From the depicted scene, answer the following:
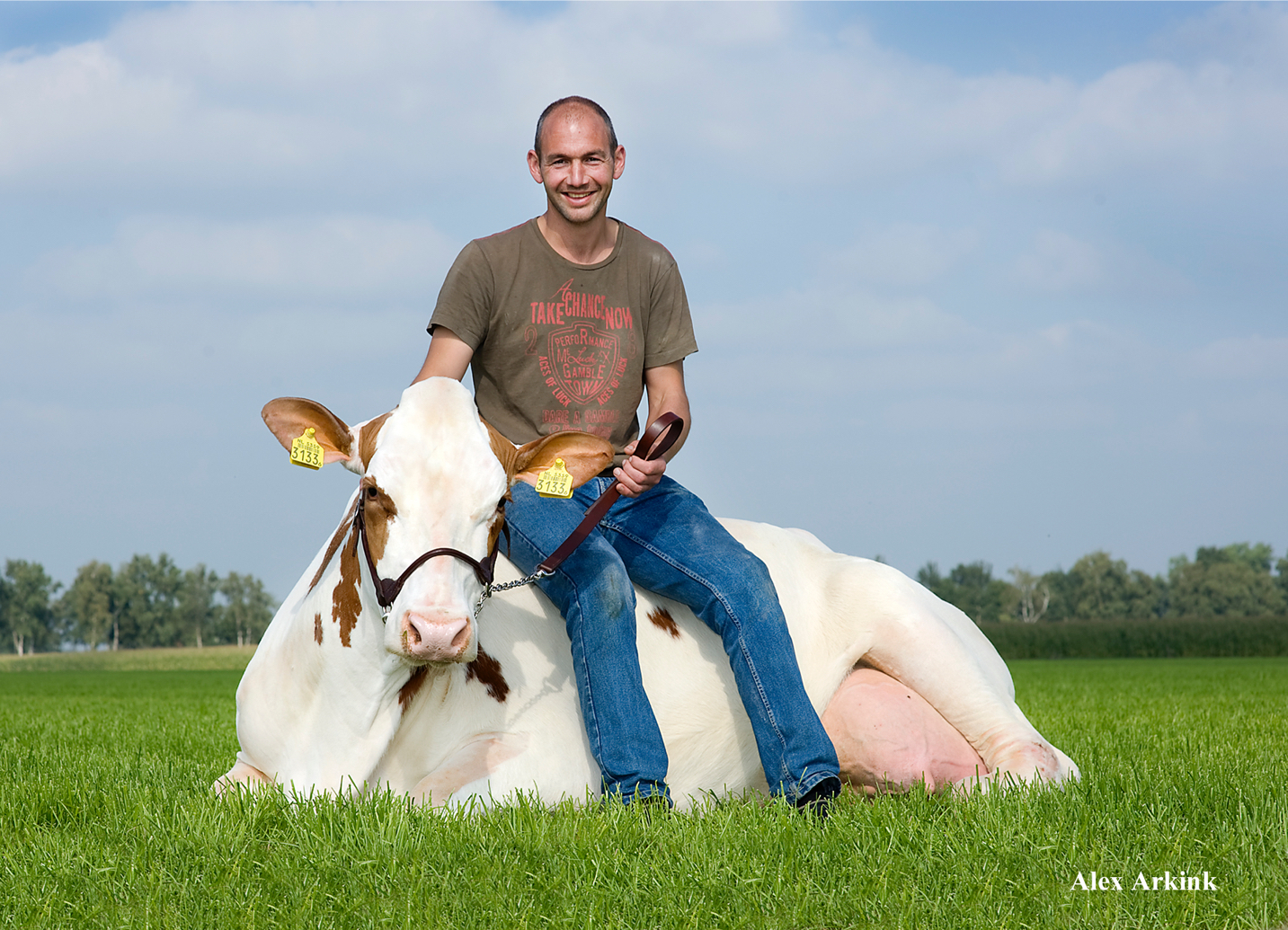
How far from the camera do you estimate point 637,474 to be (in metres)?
4.96

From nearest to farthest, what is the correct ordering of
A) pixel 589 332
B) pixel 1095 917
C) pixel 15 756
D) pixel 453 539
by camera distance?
pixel 1095 917, pixel 453 539, pixel 589 332, pixel 15 756

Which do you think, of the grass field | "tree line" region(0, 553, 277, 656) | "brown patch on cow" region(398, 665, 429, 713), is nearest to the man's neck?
"brown patch on cow" region(398, 665, 429, 713)

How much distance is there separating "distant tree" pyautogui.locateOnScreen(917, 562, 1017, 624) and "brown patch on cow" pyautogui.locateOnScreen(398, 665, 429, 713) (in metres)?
137

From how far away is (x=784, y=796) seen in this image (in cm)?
489

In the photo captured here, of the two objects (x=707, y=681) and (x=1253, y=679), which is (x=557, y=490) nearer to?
(x=707, y=681)

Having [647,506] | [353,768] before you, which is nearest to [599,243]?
[647,506]

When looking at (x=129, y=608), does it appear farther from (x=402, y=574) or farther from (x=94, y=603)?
(x=402, y=574)

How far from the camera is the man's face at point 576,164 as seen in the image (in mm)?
5516

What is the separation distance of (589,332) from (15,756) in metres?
5.65

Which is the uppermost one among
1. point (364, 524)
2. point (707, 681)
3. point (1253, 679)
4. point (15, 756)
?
point (364, 524)

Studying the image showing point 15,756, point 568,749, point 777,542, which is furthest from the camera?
point 15,756

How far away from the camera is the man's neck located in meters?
5.64

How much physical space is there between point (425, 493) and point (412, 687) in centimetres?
102

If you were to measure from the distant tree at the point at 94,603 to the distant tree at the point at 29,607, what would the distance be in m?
6.86
